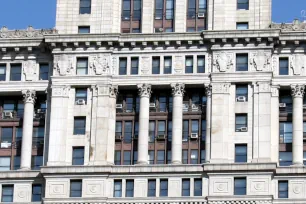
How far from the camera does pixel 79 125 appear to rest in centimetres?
15838

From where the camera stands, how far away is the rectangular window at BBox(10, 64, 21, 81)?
161375 mm

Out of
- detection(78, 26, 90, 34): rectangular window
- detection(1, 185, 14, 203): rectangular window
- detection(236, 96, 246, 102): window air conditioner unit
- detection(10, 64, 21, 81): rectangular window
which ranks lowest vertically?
detection(1, 185, 14, 203): rectangular window

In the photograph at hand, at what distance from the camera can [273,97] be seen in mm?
157625

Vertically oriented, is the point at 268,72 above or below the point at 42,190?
above

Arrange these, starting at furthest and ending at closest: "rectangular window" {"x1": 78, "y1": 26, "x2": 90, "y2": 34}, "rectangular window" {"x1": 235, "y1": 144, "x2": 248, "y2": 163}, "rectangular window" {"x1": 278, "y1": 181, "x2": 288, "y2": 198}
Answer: "rectangular window" {"x1": 78, "y1": 26, "x2": 90, "y2": 34}, "rectangular window" {"x1": 235, "y1": 144, "x2": 248, "y2": 163}, "rectangular window" {"x1": 278, "y1": 181, "x2": 288, "y2": 198}

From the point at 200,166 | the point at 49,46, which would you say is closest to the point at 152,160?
the point at 200,166

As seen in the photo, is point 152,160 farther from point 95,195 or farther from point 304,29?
point 304,29

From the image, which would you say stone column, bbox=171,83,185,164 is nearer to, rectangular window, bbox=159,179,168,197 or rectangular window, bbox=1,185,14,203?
rectangular window, bbox=159,179,168,197

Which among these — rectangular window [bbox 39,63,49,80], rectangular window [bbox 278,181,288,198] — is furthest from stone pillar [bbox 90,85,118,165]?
rectangular window [bbox 278,181,288,198]

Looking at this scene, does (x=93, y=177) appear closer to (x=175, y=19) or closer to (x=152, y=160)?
(x=152, y=160)

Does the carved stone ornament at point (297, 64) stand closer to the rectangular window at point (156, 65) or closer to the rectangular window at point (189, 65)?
the rectangular window at point (189, 65)

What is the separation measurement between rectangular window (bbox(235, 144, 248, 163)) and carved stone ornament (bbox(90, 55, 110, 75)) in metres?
14.3

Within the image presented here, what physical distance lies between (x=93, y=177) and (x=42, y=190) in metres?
5.18

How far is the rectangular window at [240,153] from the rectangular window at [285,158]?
345 cm
